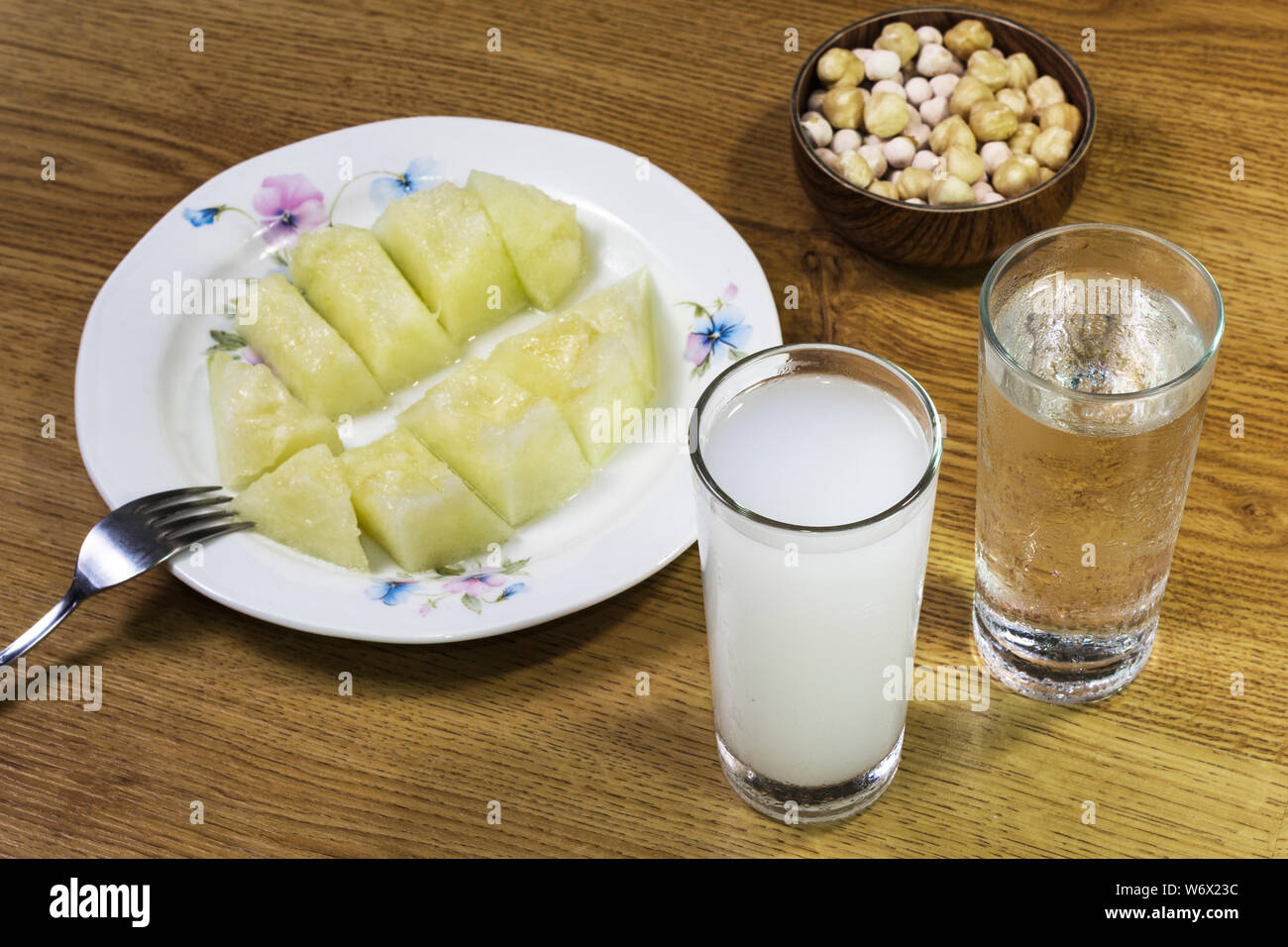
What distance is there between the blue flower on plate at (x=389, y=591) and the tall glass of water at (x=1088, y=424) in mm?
482

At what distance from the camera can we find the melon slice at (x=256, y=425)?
1.27 m

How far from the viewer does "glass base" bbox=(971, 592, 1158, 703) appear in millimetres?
1061

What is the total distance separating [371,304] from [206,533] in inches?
13.2

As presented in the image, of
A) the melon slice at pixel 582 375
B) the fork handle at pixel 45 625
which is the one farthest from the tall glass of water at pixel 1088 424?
the fork handle at pixel 45 625

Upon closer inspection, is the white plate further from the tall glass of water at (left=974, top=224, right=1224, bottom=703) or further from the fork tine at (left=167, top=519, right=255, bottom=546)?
the tall glass of water at (left=974, top=224, right=1224, bottom=703)

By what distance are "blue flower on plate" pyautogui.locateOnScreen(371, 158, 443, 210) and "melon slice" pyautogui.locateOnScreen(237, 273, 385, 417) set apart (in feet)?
0.55

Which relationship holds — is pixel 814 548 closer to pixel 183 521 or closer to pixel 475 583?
pixel 475 583

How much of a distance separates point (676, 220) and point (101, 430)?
62 centimetres

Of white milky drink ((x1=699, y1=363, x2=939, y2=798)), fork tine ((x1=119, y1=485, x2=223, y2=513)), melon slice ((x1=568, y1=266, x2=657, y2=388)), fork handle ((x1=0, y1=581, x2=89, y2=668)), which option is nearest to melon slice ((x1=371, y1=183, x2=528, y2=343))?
melon slice ((x1=568, y1=266, x2=657, y2=388))

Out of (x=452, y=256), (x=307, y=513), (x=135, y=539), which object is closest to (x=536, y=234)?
(x=452, y=256)

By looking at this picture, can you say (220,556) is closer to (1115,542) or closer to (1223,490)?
(1115,542)

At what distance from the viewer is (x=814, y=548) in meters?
0.82

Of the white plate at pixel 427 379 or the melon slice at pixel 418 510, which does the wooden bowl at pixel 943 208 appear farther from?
the melon slice at pixel 418 510

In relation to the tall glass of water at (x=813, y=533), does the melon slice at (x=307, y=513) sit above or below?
below
